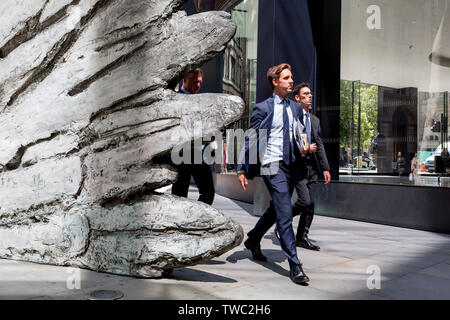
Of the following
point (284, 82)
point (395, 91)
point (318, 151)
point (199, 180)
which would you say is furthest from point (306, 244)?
point (395, 91)

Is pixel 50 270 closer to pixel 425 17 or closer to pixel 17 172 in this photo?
pixel 17 172

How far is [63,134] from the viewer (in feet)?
12.4

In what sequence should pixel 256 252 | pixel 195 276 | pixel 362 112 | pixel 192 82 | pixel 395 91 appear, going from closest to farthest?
1. pixel 195 276
2. pixel 256 252
3. pixel 192 82
4. pixel 395 91
5. pixel 362 112

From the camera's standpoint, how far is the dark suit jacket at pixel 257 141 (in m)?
3.87

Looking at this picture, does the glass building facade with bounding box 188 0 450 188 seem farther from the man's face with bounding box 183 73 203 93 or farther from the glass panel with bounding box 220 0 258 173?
the man's face with bounding box 183 73 203 93

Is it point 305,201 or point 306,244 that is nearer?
point 305,201

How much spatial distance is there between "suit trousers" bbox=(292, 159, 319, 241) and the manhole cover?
Answer: 231 cm

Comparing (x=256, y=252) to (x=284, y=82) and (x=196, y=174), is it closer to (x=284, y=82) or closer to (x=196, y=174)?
(x=196, y=174)

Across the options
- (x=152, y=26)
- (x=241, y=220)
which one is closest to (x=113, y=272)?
(x=152, y=26)

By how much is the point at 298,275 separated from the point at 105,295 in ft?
4.77

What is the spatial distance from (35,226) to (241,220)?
3994 millimetres

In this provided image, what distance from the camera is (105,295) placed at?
2.95 metres

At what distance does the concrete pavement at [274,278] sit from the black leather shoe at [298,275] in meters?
0.06

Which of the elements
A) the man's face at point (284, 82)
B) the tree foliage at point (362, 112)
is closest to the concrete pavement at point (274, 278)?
the man's face at point (284, 82)
